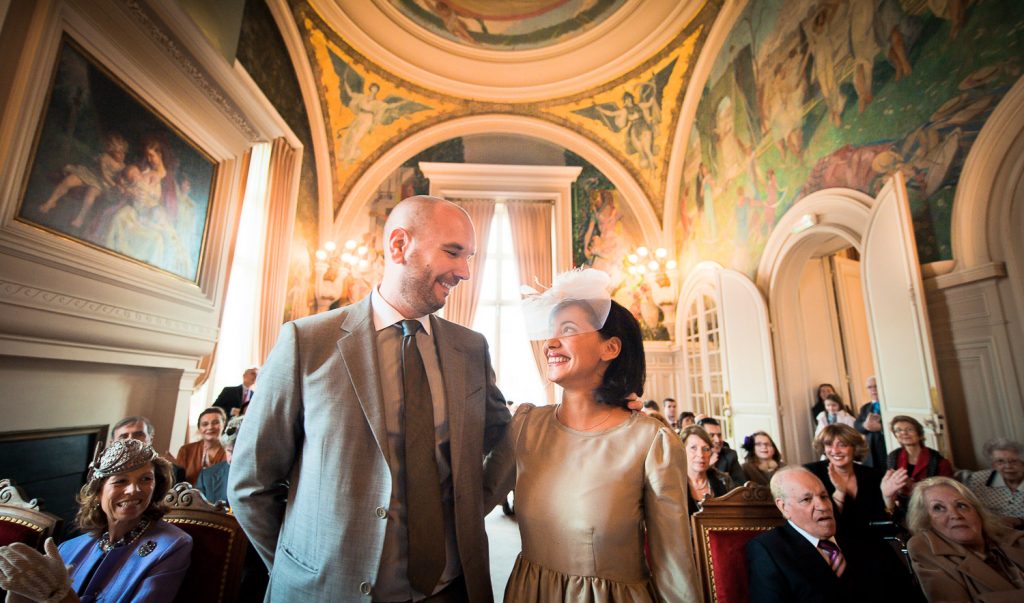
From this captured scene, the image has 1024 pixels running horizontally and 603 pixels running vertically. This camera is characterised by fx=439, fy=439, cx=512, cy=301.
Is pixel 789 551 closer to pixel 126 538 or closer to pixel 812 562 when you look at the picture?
pixel 812 562

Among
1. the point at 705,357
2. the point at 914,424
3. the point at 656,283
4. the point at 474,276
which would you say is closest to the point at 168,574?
the point at 914,424

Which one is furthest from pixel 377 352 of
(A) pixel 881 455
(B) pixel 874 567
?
(A) pixel 881 455

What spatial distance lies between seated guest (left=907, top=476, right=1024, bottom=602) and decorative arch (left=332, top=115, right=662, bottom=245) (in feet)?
27.0

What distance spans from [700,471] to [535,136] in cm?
877

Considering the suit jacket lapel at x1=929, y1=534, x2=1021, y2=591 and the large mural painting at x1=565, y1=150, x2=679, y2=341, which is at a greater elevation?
the large mural painting at x1=565, y1=150, x2=679, y2=341

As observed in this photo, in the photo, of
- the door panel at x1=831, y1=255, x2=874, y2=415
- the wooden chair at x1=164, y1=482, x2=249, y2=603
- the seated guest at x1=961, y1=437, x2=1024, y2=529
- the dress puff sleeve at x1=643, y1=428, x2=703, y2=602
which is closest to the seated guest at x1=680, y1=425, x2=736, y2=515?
the seated guest at x1=961, y1=437, x2=1024, y2=529

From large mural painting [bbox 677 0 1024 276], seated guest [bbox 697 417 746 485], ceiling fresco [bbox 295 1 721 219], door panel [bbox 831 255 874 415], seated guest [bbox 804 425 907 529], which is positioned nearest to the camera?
seated guest [bbox 804 425 907 529]

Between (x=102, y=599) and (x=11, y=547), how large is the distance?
564 mm

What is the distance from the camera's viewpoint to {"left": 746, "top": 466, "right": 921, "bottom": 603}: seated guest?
1908 millimetres

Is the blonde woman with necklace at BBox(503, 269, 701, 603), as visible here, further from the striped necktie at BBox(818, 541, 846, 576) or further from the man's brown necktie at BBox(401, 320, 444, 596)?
the striped necktie at BBox(818, 541, 846, 576)

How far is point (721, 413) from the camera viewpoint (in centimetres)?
720

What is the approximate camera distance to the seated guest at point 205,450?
356cm

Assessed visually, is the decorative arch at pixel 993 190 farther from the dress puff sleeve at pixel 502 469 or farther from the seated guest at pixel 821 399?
the dress puff sleeve at pixel 502 469

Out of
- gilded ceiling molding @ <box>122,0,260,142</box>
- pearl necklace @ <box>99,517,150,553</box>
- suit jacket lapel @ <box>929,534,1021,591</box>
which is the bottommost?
suit jacket lapel @ <box>929,534,1021,591</box>
